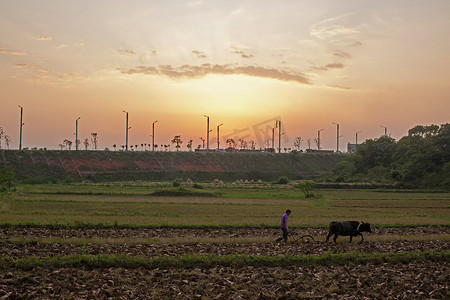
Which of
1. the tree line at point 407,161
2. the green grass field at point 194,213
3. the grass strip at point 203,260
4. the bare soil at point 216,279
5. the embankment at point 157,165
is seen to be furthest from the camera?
the embankment at point 157,165

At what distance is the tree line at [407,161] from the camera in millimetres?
74125

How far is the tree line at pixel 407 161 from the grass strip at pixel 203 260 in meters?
57.9

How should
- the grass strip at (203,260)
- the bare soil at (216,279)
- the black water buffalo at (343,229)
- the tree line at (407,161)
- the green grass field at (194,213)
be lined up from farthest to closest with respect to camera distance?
the tree line at (407,161) → the green grass field at (194,213) → the black water buffalo at (343,229) → the grass strip at (203,260) → the bare soil at (216,279)

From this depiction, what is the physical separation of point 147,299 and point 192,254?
5.47 m

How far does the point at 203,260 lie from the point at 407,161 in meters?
73.7

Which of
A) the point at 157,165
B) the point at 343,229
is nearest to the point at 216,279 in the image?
the point at 343,229

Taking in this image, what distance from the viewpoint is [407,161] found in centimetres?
8112

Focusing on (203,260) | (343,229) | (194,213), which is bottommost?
(194,213)

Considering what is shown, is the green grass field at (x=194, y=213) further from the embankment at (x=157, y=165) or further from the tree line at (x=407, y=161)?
the embankment at (x=157, y=165)

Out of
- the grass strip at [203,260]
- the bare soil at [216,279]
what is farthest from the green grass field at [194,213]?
the grass strip at [203,260]

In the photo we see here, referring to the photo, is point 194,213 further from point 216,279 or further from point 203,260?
point 216,279

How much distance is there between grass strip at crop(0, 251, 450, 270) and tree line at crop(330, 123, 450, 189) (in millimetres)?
57937

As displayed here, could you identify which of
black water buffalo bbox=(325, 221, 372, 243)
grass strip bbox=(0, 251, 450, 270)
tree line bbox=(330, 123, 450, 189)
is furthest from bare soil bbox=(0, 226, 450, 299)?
tree line bbox=(330, 123, 450, 189)

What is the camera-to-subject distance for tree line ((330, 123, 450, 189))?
2918 inches
